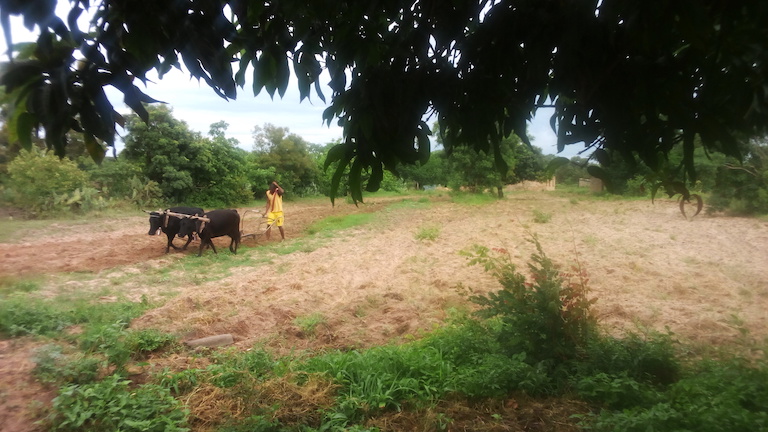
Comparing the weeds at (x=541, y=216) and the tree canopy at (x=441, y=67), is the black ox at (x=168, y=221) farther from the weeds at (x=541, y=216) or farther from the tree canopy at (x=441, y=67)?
the tree canopy at (x=441, y=67)

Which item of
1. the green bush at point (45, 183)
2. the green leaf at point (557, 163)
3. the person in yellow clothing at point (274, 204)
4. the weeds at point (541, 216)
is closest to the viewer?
the green leaf at point (557, 163)

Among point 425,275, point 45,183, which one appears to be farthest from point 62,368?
point 425,275

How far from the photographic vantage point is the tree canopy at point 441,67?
1.35m

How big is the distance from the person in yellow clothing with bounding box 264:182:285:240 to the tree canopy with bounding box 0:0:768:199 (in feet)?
13.7

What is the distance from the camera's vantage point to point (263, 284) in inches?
228

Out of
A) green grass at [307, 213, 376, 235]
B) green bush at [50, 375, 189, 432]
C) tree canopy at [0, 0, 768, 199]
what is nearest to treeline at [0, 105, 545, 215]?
green grass at [307, 213, 376, 235]

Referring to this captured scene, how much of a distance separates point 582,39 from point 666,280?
382cm

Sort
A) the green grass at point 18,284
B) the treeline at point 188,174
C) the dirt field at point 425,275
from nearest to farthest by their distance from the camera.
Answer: the dirt field at point 425,275, the green grass at point 18,284, the treeline at point 188,174

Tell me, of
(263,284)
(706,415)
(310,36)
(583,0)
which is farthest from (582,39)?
(263,284)

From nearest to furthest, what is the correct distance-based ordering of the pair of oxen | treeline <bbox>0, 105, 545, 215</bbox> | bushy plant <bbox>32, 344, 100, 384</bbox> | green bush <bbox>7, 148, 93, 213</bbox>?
bushy plant <bbox>32, 344, 100, 384</bbox>
green bush <bbox>7, 148, 93, 213</bbox>
treeline <bbox>0, 105, 545, 215</bbox>
the pair of oxen

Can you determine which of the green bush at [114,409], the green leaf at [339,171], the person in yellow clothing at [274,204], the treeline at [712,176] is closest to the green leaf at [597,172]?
the treeline at [712,176]

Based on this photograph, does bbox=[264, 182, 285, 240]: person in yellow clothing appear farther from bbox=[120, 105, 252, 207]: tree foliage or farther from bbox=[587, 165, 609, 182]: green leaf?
bbox=[587, 165, 609, 182]: green leaf

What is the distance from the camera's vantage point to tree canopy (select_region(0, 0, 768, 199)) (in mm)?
1346

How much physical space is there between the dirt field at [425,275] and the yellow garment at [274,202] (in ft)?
2.26
